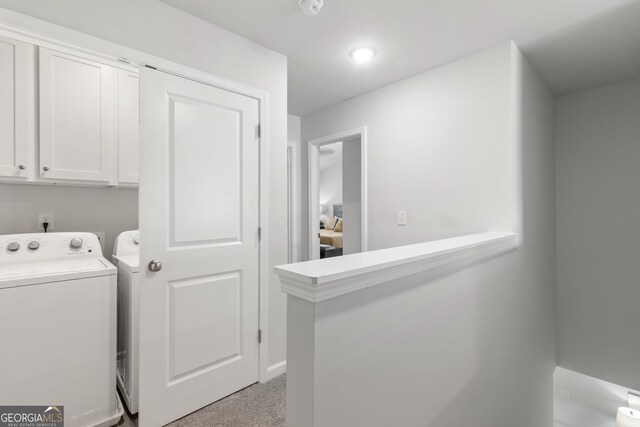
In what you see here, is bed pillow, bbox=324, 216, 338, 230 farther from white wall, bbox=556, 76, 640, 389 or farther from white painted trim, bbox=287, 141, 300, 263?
white wall, bbox=556, 76, 640, 389

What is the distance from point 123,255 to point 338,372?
1.91m

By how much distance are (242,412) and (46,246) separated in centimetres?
158

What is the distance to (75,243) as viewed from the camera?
6.29ft

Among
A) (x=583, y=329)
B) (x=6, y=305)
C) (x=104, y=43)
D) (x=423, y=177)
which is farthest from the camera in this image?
(x=583, y=329)

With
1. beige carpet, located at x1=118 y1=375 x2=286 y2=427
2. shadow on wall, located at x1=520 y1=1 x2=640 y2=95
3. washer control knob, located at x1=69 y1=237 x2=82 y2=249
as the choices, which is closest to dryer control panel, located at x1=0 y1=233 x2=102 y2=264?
washer control knob, located at x1=69 y1=237 x2=82 y2=249

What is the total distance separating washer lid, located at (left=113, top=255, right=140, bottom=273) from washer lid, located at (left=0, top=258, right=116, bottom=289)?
100mm

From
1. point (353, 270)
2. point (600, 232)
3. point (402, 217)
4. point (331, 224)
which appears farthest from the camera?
point (331, 224)

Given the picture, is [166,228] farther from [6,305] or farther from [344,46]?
[344,46]

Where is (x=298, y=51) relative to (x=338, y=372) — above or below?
above

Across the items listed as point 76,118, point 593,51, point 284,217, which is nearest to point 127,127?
point 76,118

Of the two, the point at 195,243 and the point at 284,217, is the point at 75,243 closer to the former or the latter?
the point at 195,243

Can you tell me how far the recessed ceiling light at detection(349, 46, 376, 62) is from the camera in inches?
83.4

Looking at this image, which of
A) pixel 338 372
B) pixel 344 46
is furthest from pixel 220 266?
pixel 344 46

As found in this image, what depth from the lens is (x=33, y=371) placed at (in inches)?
54.5
